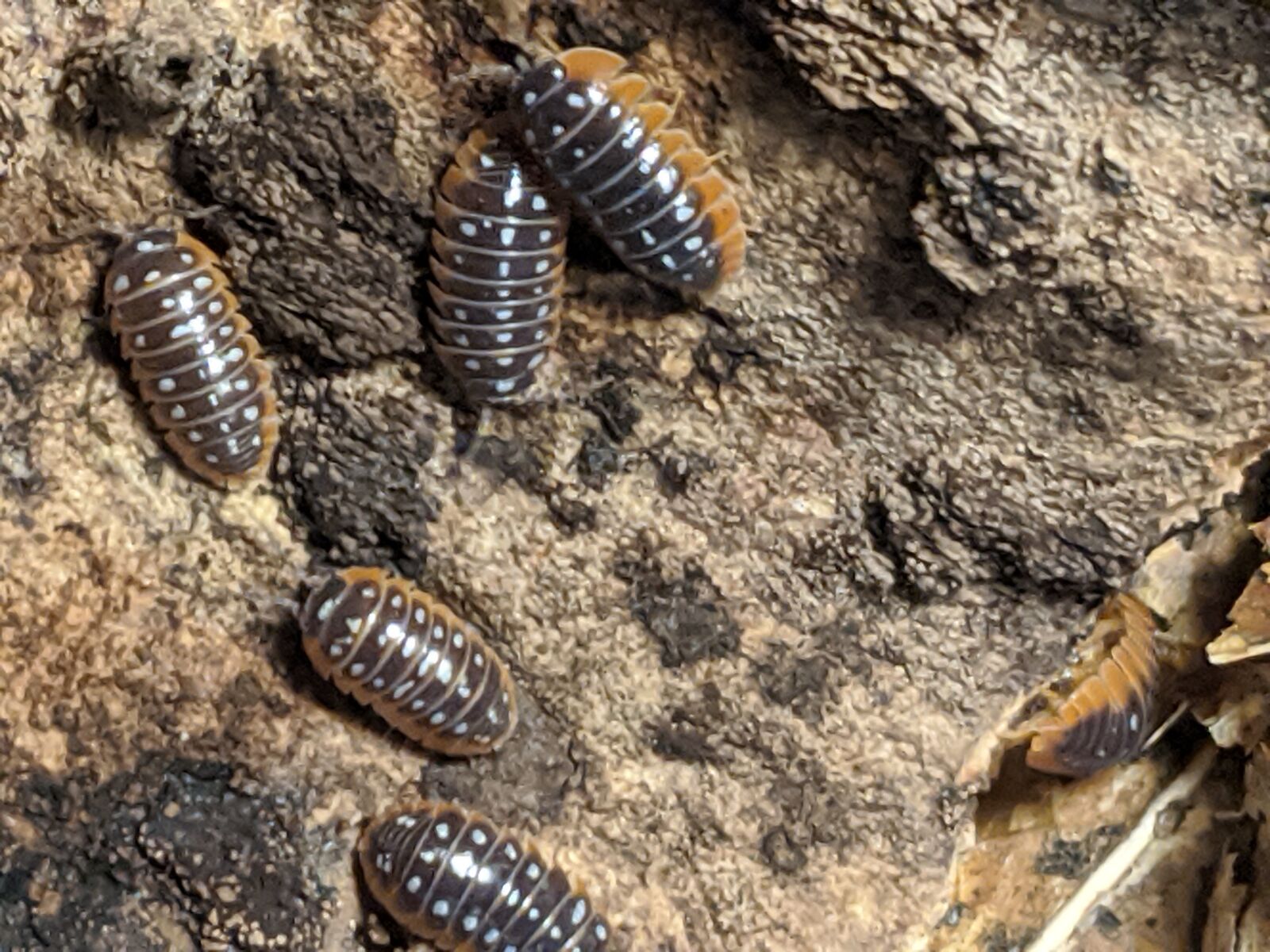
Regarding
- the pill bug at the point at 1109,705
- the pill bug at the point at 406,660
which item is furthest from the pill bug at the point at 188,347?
→ the pill bug at the point at 1109,705

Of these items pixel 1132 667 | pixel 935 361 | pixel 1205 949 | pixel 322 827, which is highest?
pixel 935 361

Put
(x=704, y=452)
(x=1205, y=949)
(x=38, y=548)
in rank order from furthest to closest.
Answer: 1. (x=1205, y=949)
2. (x=704, y=452)
3. (x=38, y=548)

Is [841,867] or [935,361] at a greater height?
[935,361]

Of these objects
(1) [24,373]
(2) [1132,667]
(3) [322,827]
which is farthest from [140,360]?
(2) [1132,667]

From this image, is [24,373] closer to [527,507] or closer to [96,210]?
[96,210]

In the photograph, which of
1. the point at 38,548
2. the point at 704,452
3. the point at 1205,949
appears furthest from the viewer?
the point at 1205,949

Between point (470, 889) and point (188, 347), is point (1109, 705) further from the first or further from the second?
point (188, 347)

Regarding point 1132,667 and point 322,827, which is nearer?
point 322,827

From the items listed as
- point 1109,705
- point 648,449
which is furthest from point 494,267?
point 1109,705

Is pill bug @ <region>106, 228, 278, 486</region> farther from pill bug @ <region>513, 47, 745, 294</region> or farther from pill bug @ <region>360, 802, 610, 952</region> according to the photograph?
pill bug @ <region>360, 802, 610, 952</region>
